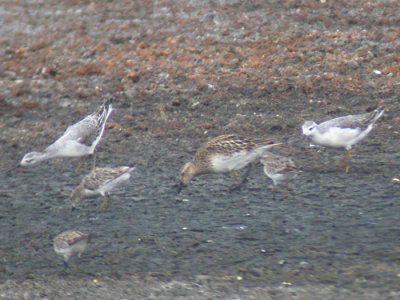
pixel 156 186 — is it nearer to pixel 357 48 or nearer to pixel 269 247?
pixel 269 247

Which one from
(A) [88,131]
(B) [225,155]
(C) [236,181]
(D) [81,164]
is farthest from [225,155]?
(D) [81,164]

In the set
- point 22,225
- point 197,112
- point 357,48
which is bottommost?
point 22,225

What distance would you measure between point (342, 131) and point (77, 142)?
11.0ft

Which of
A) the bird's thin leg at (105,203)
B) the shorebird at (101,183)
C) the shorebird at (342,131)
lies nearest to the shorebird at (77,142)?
the shorebird at (101,183)

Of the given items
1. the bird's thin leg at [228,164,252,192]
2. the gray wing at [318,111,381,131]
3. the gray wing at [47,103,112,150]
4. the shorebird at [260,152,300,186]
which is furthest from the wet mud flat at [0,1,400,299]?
the gray wing at [318,111,381,131]

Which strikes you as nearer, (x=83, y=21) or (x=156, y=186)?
(x=156, y=186)

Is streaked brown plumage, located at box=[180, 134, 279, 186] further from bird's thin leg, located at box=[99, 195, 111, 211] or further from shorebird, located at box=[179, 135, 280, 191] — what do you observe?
bird's thin leg, located at box=[99, 195, 111, 211]

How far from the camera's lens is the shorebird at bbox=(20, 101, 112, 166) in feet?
23.3

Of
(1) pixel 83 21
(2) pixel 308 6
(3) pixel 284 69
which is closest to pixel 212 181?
(3) pixel 284 69

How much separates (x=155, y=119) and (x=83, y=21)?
479 cm

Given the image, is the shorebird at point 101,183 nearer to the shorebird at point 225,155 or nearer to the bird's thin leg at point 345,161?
the shorebird at point 225,155

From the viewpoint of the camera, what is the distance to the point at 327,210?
5.86 m

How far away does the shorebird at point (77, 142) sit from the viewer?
7.11 meters

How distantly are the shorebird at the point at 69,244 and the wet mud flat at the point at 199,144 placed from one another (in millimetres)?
131
